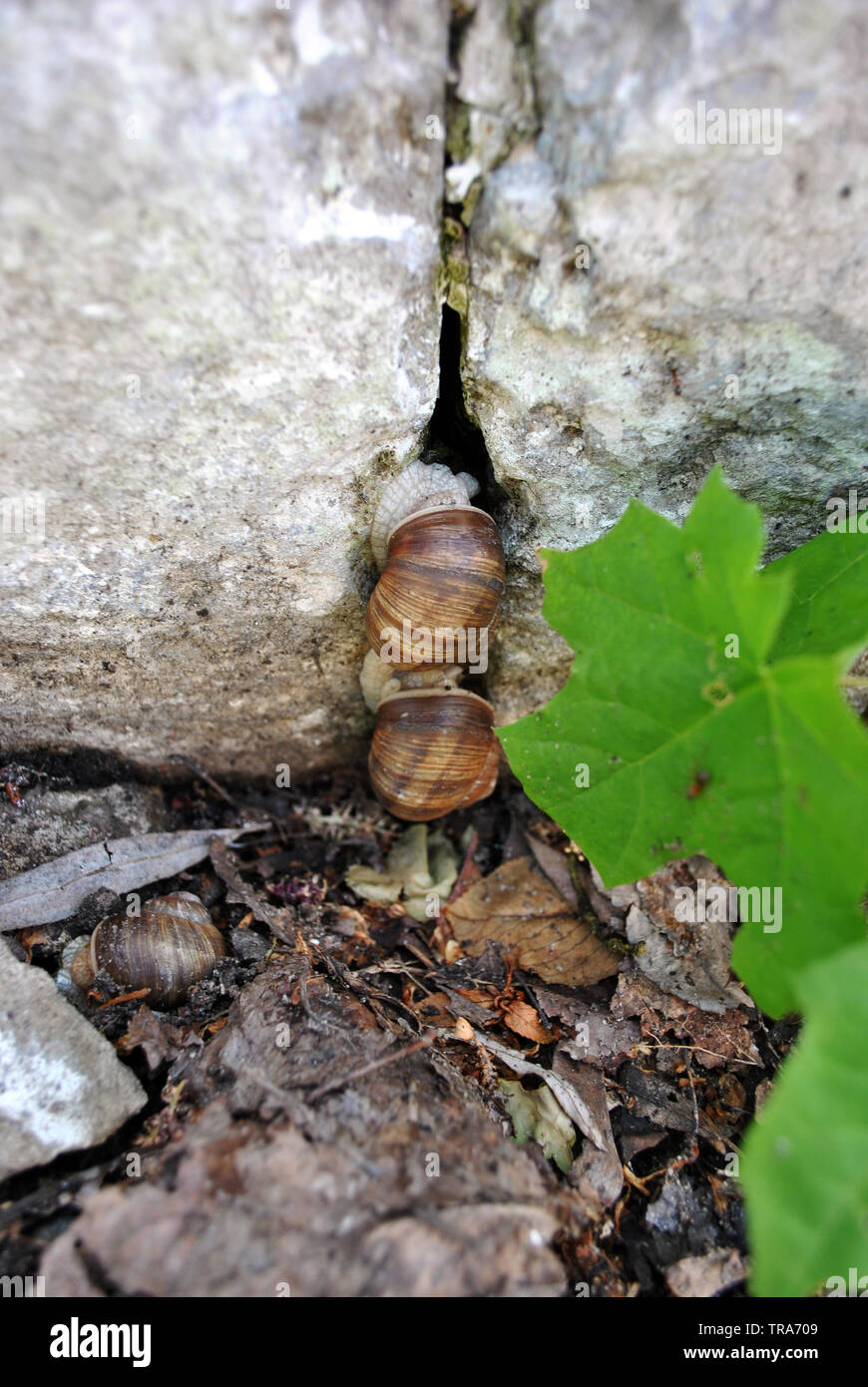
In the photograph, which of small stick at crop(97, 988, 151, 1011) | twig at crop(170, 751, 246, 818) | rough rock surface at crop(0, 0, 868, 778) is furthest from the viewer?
twig at crop(170, 751, 246, 818)

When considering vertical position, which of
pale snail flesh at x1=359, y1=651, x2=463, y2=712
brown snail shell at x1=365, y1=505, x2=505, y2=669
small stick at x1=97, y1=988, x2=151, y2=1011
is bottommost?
small stick at x1=97, y1=988, x2=151, y2=1011

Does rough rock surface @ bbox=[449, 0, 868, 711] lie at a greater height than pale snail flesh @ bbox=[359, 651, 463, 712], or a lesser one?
greater

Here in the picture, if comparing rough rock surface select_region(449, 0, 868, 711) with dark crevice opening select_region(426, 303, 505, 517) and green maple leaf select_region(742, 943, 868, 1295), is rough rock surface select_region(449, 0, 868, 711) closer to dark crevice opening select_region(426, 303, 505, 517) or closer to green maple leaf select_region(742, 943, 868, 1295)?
dark crevice opening select_region(426, 303, 505, 517)

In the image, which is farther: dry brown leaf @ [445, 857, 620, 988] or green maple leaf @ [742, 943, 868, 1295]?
dry brown leaf @ [445, 857, 620, 988]

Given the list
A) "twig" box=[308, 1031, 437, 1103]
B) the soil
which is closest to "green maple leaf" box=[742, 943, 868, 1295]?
the soil

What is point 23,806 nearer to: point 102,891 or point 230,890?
point 102,891

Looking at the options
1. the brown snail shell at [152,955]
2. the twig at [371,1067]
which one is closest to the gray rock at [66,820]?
the brown snail shell at [152,955]

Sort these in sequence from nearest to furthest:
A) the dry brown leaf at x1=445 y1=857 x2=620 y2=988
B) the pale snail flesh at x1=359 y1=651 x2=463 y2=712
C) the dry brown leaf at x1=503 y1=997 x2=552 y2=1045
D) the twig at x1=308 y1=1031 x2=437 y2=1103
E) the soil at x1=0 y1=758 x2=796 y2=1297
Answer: the soil at x1=0 y1=758 x2=796 y2=1297
the twig at x1=308 y1=1031 x2=437 y2=1103
the dry brown leaf at x1=503 y1=997 x2=552 y2=1045
the dry brown leaf at x1=445 y1=857 x2=620 y2=988
the pale snail flesh at x1=359 y1=651 x2=463 y2=712
